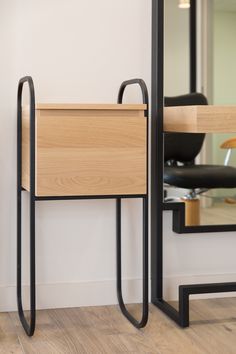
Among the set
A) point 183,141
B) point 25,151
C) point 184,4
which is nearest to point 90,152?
point 25,151

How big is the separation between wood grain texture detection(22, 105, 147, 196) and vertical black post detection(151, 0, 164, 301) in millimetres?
322

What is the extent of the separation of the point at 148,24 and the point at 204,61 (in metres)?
0.27

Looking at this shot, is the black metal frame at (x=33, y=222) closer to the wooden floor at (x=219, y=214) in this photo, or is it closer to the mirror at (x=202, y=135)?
the mirror at (x=202, y=135)

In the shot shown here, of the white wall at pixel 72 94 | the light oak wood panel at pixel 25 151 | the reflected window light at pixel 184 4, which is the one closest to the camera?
the light oak wood panel at pixel 25 151

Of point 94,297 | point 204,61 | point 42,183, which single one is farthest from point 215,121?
point 94,297

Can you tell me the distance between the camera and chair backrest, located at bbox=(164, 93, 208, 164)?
2.60 metres

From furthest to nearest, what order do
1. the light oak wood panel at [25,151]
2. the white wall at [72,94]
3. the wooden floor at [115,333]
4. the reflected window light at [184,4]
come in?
the reflected window light at [184,4] → the white wall at [72,94] → the light oak wood panel at [25,151] → the wooden floor at [115,333]

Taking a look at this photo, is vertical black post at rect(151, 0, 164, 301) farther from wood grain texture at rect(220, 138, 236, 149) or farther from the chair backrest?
wood grain texture at rect(220, 138, 236, 149)

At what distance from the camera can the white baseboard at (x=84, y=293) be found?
253 centimetres

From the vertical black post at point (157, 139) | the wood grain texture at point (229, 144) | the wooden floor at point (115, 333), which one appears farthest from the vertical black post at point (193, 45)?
the wooden floor at point (115, 333)

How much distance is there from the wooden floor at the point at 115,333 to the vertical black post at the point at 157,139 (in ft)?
0.63

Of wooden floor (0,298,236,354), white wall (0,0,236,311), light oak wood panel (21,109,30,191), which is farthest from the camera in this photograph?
white wall (0,0,236,311)

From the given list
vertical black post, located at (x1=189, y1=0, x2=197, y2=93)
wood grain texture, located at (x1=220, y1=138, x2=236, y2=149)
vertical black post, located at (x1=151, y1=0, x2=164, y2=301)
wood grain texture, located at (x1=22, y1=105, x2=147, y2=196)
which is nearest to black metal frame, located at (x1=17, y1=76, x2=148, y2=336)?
wood grain texture, located at (x1=22, y1=105, x2=147, y2=196)

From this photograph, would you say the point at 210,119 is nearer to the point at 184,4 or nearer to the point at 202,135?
the point at 202,135
